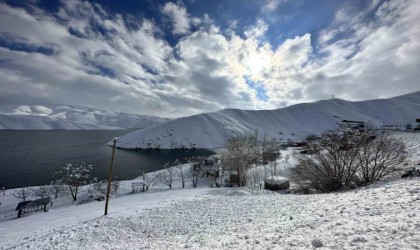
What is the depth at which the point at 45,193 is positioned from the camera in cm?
3988

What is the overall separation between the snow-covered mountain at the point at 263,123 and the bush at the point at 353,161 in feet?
294

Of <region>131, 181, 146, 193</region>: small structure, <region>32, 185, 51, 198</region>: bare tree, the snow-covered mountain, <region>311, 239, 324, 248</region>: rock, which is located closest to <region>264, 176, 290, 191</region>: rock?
<region>131, 181, 146, 193</region>: small structure

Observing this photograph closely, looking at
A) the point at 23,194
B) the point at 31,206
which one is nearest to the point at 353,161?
the point at 31,206

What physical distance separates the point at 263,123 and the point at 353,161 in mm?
139273

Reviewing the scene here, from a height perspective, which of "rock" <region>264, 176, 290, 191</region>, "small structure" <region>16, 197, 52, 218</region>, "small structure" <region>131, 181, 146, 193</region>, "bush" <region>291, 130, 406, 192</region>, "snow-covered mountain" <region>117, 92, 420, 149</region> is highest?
"snow-covered mountain" <region>117, 92, 420, 149</region>

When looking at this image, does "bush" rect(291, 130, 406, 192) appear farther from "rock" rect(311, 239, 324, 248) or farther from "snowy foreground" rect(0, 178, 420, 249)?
"rock" rect(311, 239, 324, 248)

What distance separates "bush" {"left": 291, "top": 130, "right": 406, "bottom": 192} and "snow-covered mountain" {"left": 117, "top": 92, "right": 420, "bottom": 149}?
8955cm

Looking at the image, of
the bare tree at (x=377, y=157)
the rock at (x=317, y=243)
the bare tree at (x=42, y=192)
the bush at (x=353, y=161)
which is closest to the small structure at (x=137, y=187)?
the bare tree at (x=42, y=192)

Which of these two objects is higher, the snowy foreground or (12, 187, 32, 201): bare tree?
the snowy foreground

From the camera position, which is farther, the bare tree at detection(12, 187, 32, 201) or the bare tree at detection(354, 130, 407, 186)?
the bare tree at detection(12, 187, 32, 201)

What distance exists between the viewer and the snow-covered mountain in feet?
394

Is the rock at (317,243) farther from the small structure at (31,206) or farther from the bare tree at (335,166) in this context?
the small structure at (31,206)

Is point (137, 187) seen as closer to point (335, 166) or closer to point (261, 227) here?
point (335, 166)

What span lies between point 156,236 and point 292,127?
159m
